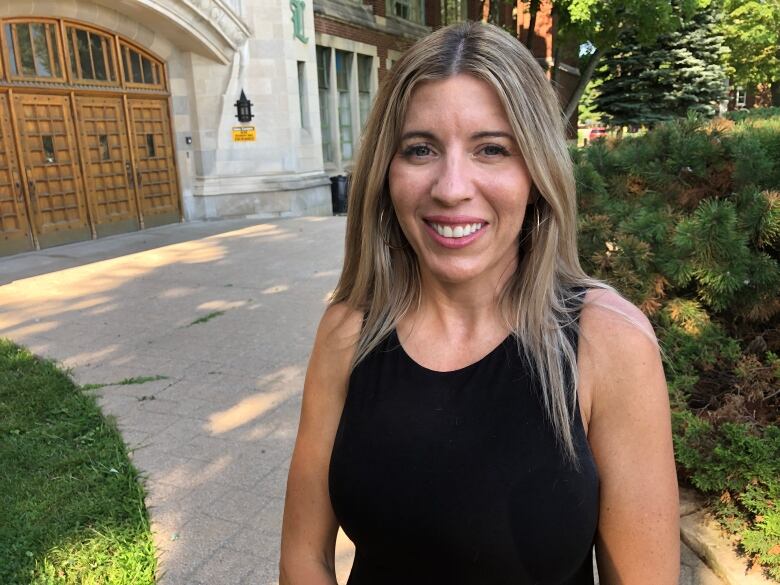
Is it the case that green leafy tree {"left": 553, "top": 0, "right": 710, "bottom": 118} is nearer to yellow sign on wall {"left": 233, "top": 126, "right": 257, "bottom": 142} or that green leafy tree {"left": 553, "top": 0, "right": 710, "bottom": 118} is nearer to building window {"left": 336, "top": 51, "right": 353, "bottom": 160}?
building window {"left": 336, "top": 51, "right": 353, "bottom": 160}

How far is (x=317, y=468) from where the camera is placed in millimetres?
1607

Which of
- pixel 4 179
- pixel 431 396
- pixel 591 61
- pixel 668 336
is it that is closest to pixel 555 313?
pixel 431 396

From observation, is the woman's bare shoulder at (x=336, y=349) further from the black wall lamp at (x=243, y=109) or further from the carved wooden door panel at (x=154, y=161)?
the black wall lamp at (x=243, y=109)

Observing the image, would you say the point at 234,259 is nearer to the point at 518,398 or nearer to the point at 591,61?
the point at 518,398

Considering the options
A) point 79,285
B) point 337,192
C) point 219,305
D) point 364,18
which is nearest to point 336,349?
point 219,305

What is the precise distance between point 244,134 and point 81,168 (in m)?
3.47

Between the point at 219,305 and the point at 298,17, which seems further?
the point at 298,17

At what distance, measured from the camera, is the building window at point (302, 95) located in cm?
1530

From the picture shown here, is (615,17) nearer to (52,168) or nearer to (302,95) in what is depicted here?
(302,95)

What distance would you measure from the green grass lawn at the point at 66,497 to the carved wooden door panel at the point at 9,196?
6989 mm

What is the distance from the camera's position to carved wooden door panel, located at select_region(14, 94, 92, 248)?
1102cm

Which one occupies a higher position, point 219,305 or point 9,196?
point 9,196

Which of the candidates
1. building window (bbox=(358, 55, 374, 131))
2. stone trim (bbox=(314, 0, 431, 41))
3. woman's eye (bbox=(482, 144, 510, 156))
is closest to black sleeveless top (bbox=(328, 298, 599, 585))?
woman's eye (bbox=(482, 144, 510, 156))

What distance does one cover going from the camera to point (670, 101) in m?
23.6
